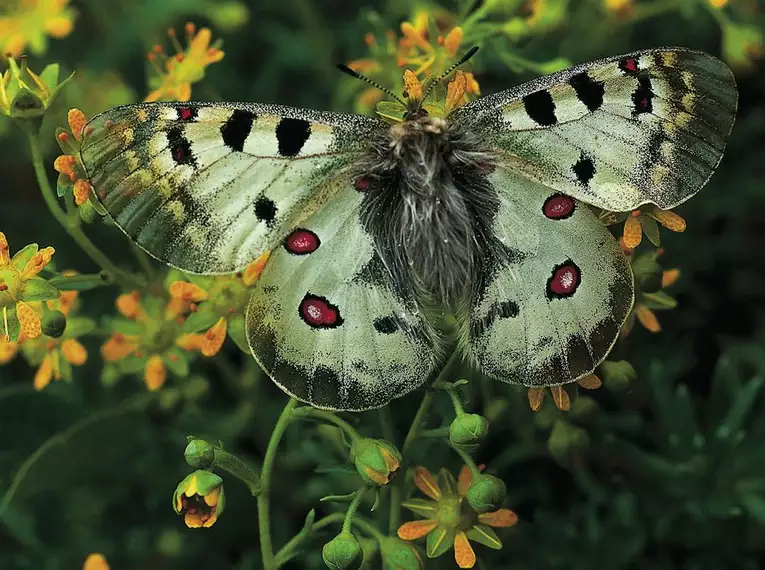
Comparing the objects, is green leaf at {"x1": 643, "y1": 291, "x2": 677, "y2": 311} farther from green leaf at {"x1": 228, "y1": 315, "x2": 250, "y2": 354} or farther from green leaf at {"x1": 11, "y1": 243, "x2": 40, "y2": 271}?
green leaf at {"x1": 11, "y1": 243, "x2": 40, "y2": 271}

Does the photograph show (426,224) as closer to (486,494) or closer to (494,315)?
(494,315)

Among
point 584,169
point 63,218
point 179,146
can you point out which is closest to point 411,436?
point 584,169

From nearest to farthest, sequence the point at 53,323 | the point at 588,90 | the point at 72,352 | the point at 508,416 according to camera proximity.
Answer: the point at 588,90, the point at 53,323, the point at 72,352, the point at 508,416

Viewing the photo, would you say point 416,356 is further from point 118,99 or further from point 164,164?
point 118,99

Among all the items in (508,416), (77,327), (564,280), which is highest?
(564,280)

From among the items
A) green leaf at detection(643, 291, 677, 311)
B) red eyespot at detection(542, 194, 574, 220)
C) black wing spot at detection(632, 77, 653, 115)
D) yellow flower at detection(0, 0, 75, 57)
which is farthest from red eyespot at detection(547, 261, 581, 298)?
yellow flower at detection(0, 0, 75, 57)

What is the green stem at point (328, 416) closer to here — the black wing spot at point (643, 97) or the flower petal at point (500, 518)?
the flower petal at point (500, 518)
